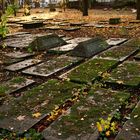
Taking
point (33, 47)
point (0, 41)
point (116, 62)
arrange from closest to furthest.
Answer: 1. point (116, 62)
2. point (33, 47)
3. point (0, 41)

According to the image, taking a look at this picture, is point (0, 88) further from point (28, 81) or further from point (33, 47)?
point (33, 47)

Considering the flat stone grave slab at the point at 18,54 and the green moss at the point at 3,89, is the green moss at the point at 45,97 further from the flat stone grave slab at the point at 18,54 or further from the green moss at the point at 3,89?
the flat stone grave slab at the point at 18,54

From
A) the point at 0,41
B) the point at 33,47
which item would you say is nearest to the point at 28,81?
the point at 33,47

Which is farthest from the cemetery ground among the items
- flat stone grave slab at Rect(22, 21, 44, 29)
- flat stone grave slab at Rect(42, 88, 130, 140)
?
flat stone grave slab at Rect(22, 21, 44, 29)

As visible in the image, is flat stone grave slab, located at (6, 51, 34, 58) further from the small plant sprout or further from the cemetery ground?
the small plant sprout

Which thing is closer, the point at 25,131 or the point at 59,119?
the point at 25,131

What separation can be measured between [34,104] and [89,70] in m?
2.08

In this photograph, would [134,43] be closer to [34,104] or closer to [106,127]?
[34,104]

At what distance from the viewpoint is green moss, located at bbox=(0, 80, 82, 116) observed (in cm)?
439

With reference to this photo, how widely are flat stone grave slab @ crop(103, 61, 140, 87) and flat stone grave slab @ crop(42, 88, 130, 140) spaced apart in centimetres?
49

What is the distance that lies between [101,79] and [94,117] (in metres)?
1.83

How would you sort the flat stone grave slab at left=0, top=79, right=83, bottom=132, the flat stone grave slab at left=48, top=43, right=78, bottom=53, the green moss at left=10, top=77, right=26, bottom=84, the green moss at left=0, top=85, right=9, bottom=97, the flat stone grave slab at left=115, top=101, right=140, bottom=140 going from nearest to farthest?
the flat stone grave slab at left=115, top=101, right=140, bottom=140, the flat stone grave slab at left=0, top=79, right=83, bottom=132, the green moss at left=0, top=85, right=9, bottom=97, the green moss at left=10, top=77, right=26, bottom=84, the flat stone grave slab at left=48, top=43, right=78, bottom=53

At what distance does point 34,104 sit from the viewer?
456 cm

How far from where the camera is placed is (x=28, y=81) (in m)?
5.71
